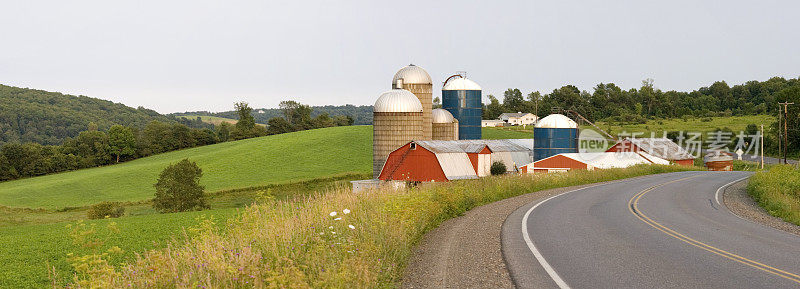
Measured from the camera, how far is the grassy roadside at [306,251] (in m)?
7.81

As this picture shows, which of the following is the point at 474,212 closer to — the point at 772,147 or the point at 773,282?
the point at 773,282

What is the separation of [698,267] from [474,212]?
10548mm

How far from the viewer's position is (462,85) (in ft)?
185

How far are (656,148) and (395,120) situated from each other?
4030cm

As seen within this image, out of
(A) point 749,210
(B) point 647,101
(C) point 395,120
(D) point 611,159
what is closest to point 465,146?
(C) point 395,120

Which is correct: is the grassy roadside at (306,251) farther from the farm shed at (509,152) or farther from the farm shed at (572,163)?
the farm shed at (572,163)

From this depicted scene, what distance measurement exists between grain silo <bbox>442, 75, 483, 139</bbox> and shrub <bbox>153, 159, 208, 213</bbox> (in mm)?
26123

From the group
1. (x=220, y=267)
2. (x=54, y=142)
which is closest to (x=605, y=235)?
(x=220, y=267)

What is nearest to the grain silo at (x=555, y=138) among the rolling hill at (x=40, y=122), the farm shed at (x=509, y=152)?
the farm shed at (x=509, y=152)

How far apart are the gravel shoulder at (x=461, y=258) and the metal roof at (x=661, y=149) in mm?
56464

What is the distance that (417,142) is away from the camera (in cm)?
4381

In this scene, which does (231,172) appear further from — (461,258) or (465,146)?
(461,258)

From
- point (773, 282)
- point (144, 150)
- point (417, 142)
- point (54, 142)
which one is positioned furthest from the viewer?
point (54, 142)

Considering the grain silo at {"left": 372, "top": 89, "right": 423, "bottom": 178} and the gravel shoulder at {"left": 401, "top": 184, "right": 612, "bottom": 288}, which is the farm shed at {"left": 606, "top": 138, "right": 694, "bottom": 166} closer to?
the grain silo at {"left": 372, "top": 89, "right": 423, "bottom": 178}
